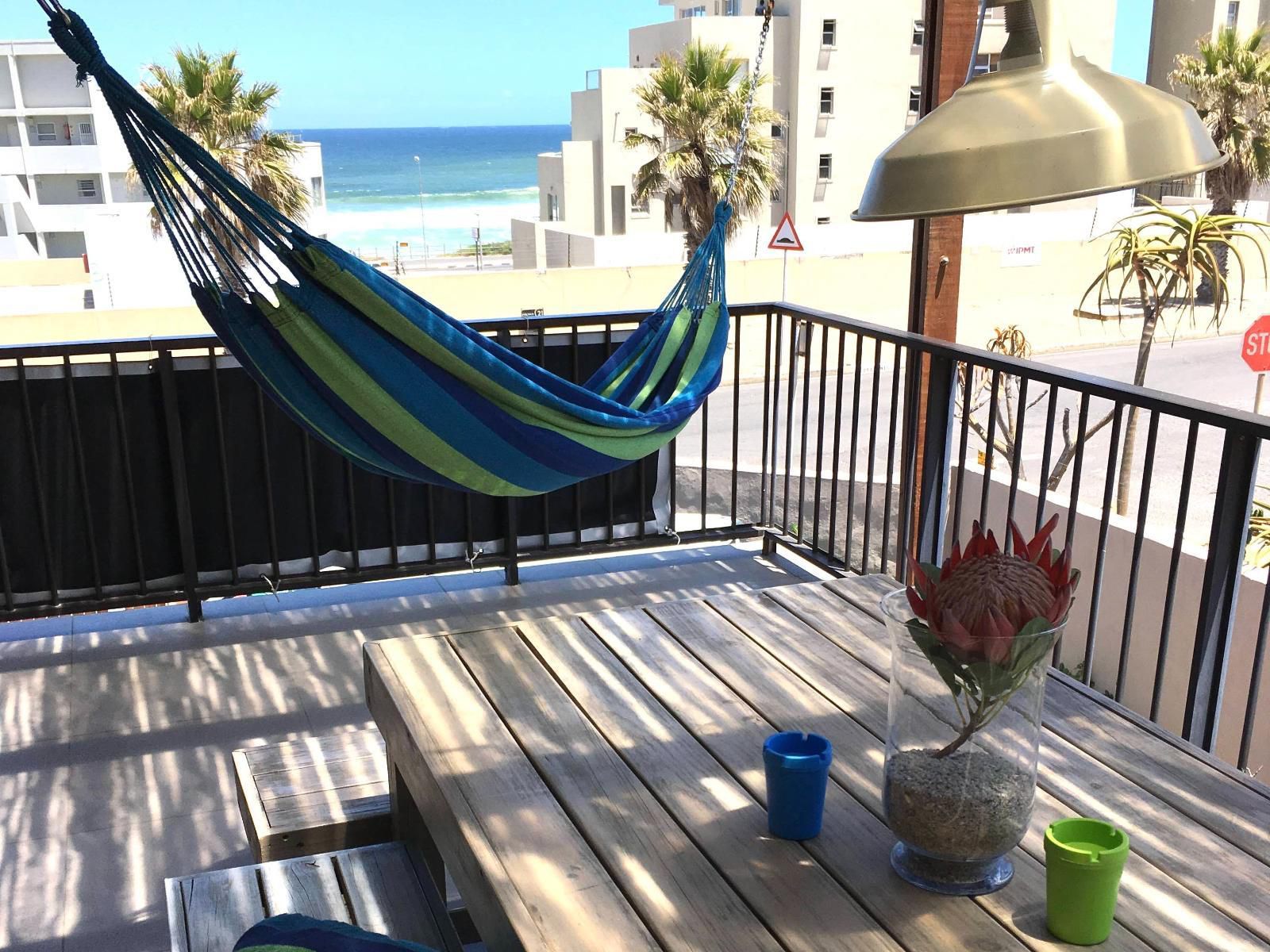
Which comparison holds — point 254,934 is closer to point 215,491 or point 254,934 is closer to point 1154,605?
point 215,491

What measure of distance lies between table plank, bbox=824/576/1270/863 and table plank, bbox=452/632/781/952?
531mm

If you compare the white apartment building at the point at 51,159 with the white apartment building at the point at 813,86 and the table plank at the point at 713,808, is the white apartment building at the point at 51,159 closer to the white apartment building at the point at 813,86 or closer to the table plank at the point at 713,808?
the white apartment building at the point at 813,86

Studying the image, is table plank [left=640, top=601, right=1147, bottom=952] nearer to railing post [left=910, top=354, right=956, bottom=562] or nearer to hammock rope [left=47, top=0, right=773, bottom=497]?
A: hammock rope [left=47, top=0, right=773, bottom=497]

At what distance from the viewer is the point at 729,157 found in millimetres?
17688

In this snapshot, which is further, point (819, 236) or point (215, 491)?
point (819, 236)

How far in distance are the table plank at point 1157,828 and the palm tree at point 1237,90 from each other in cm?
244

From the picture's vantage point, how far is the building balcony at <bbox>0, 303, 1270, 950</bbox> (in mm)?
2164

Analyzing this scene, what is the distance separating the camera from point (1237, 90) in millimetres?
3508

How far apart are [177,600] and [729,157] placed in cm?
1573

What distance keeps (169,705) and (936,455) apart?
6.89ft

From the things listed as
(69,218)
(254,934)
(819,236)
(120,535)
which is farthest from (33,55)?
(254,934)

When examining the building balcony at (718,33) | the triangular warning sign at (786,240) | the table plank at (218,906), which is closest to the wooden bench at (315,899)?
the table plank at (218,906)

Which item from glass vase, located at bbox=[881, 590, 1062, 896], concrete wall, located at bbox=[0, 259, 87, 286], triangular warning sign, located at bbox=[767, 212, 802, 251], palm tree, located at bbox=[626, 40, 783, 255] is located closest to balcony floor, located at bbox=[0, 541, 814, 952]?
glass vase, located at bbox=[881, 590, 1062, 896]

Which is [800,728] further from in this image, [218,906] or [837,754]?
[218,906]
